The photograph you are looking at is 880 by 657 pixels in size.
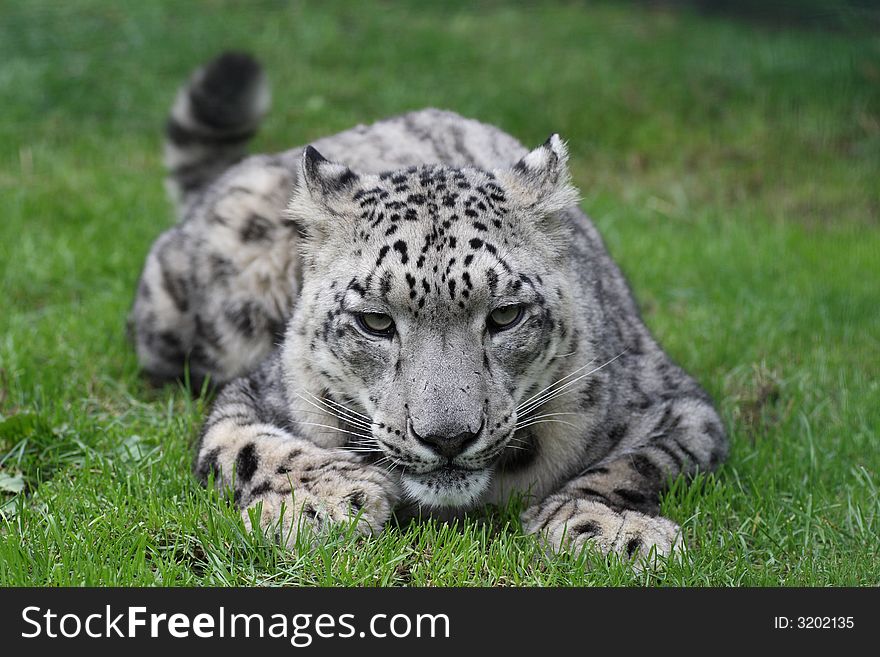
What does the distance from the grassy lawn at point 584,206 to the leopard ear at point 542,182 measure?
1556 mm

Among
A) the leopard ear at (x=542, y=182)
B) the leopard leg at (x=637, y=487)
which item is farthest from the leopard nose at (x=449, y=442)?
the leopard ear at (x=542, y=182)

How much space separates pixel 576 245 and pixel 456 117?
206 cm

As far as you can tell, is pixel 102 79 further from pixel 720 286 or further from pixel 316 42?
pixel 720 286

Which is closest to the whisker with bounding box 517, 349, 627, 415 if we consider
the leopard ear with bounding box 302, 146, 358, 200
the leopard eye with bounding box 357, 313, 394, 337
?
the leopard eye with bounding box 357, 313, 394, 337

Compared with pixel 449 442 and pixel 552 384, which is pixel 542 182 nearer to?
pixel 552 384

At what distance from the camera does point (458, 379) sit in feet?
16.0


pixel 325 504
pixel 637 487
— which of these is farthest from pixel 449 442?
pixel 637 487

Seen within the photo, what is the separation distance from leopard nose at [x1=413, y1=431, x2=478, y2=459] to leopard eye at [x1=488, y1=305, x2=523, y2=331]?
559mm

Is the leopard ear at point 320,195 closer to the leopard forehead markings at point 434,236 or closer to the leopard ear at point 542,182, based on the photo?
the leopard forehead markings at point 434,236

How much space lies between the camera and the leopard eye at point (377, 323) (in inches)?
204

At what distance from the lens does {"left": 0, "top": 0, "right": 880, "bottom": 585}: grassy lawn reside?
5.21 meters

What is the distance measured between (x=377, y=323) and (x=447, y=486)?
0.81m

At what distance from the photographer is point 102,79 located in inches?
585
